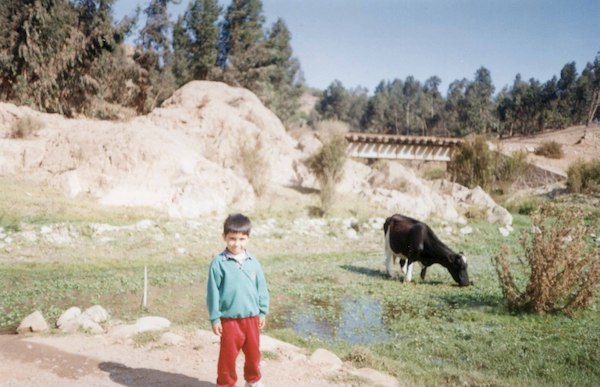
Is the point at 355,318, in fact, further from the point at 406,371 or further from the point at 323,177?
the point at 323,177

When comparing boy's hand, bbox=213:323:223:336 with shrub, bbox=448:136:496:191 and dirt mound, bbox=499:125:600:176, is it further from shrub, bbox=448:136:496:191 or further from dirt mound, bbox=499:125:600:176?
dirt mound, bbox=499:125:600:176

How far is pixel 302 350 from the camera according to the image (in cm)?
645

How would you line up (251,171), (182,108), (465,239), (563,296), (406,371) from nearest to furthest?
(406,371), (563,296), (465,239), (251,171), (182,108)

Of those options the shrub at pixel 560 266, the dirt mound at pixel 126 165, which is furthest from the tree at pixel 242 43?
the shrub at pixel 560 266

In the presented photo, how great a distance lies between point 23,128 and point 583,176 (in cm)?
3842

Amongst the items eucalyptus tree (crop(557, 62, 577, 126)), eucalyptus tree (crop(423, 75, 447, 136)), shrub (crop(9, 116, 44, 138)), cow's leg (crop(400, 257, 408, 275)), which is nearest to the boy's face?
cow's leg (crop(400, 257, 408, 275))

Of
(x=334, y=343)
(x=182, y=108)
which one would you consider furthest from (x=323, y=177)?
(x=334, y=343)

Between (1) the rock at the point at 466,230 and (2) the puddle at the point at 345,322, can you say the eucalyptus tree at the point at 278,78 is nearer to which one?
(1) the rock at the point at 466,230

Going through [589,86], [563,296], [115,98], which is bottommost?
[563,296]

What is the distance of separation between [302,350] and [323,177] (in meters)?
18.7

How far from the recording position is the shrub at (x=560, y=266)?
866cm

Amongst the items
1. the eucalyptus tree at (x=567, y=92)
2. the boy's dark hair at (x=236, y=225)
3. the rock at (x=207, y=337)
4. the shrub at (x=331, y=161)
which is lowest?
the rock at (x=207, y=337)

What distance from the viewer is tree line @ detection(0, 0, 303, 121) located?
27125 millimetres

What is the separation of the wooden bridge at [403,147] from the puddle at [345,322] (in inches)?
1053
